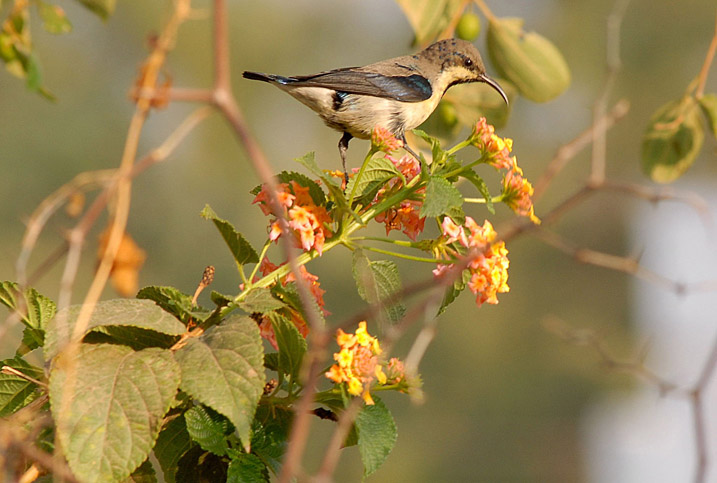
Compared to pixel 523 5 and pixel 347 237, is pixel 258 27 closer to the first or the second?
pixel 523 5

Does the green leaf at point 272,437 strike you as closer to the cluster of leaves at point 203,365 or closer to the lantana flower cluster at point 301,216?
the cluster of leaves at point 203,365

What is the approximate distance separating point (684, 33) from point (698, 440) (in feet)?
26.9

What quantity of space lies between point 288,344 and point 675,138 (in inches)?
33.2

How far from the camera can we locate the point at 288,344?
26.9 inches

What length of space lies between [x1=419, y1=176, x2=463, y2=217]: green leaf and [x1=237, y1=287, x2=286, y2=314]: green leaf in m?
0.13

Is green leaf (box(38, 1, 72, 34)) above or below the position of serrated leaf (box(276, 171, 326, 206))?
above

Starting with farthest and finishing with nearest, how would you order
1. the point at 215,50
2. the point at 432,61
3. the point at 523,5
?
1. the point at 523,5
2. the point at 432,61
3. the point at 215,50

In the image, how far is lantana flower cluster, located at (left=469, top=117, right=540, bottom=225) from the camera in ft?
2.55

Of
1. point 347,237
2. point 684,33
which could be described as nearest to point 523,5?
point 684,33

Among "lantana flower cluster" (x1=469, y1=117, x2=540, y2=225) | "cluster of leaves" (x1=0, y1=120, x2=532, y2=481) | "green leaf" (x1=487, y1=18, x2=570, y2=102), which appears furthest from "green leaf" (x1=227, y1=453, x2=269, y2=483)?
"green leaf" (x1=487, y1=18, x2=570, y2=102)

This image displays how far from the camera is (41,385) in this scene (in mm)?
662

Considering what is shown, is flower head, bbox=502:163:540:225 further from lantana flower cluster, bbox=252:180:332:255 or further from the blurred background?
the blurred background

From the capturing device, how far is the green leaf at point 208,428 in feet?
2.13

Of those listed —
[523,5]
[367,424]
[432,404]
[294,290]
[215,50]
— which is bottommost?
[432,404]
